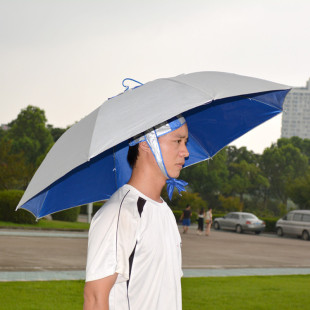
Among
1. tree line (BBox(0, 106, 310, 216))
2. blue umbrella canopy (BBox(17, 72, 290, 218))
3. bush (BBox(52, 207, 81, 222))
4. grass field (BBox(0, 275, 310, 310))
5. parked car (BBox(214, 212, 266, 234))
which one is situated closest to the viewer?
blue umbrella canopy (BBox(17, 72, 290, 218))

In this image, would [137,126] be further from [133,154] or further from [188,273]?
[188,273]

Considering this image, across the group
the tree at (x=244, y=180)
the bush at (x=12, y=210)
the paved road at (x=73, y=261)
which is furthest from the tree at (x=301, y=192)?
the paved road at (x=73, y=261)

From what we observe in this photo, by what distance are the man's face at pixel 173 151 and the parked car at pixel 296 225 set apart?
31377mm

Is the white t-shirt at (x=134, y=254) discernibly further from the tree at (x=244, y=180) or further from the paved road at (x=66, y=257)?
the tree at (x=244, y=180)

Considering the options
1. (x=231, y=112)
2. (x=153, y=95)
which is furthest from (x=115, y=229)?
(x=231, y=112)

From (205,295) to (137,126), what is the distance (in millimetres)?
7667

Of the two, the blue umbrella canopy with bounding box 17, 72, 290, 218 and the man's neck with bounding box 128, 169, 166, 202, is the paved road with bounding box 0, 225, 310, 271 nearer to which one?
the blue umbrella canopy with bounding box 17, 72, 290, 218

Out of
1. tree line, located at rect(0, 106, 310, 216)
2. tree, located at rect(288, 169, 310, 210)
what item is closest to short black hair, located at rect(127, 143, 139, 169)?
tree, located at rect(288, 169, 310, 210)

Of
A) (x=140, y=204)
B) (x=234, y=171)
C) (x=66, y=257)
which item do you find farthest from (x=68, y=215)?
(x=234, y=171)

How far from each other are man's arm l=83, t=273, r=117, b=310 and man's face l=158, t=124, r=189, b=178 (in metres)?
0.63

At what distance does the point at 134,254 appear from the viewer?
228 centimetres

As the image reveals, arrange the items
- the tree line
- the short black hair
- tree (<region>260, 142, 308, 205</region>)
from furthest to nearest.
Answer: tree (<region>260, 142, 308, 205</region>), the tree line, the short black hair

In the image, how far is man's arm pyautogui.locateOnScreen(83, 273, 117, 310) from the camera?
7.06ft

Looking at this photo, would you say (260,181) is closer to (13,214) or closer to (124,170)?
(13,214)
